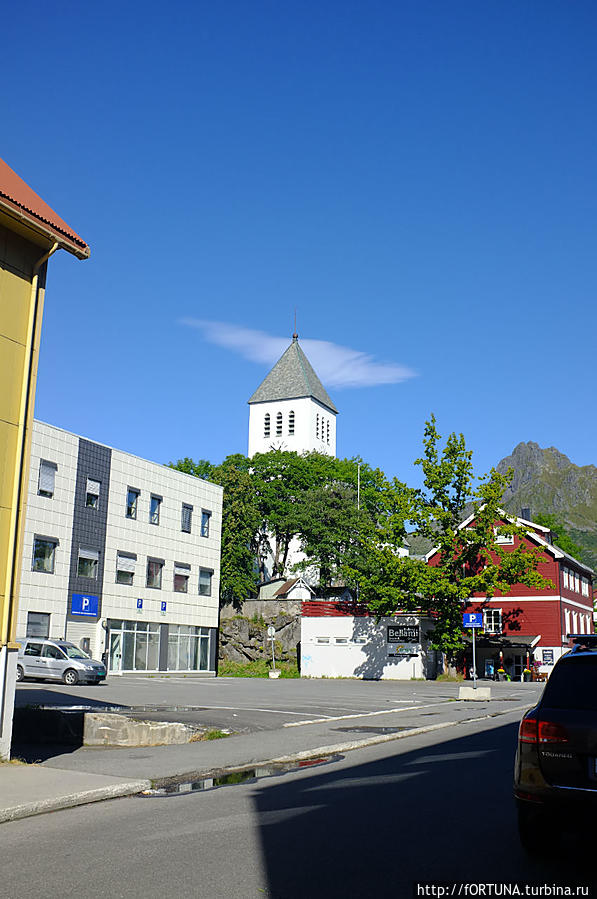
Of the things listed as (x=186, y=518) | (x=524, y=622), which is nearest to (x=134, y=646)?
(x=186, y=518)

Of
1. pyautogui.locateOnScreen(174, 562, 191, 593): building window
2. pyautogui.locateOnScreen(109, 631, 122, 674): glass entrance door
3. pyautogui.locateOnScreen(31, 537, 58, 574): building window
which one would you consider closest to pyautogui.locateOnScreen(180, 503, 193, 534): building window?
pyautogui.locateOnScreen(174, 562, 191, 593): building window

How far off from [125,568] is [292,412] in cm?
6844

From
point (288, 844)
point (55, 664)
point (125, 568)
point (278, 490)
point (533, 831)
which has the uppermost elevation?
point (278, 490)

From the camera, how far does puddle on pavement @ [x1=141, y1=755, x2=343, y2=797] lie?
32.7 ft

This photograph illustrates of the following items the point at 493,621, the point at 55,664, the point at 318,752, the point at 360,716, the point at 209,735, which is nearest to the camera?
the point at 318,752

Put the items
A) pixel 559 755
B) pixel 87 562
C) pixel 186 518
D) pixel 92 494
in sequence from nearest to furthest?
pixel 559 755 → pixel 87 562 → pixel 92 494 → pixel 186 518

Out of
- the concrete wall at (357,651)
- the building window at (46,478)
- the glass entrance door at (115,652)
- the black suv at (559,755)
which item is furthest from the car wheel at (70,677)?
the black suv at (559,755)

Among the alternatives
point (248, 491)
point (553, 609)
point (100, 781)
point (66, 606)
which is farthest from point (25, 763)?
point (248, 491)

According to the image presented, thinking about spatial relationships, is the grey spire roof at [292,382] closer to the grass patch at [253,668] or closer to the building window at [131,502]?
the grass patch at [253,668]

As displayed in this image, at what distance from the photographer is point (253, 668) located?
195 ft

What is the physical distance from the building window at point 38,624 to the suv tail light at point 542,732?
3719cm

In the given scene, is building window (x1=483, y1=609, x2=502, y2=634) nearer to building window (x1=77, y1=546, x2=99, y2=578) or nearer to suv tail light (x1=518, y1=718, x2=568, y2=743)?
building window (x1=77, y1=546, x2=99, y2=578)

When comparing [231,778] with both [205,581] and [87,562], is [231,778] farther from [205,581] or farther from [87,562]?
[205,581]

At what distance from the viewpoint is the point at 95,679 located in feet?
110
